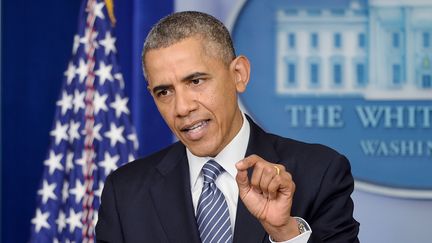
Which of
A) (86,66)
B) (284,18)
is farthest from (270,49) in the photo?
(86,66)

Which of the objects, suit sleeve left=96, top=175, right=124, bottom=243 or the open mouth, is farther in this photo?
suit sleeve left=96, top=175, right=124, bottom=243

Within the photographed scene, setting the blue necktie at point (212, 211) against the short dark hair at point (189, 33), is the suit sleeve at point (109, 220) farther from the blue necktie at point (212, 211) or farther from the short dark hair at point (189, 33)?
the short dark hair at point (189, 33)

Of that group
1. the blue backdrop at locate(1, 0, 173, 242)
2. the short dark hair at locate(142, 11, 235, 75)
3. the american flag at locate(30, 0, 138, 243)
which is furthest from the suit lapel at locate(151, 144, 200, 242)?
the blue backdrop at locate(1, 0, 173, 242)

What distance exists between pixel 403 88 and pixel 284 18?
612mm

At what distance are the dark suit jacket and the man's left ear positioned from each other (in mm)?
152

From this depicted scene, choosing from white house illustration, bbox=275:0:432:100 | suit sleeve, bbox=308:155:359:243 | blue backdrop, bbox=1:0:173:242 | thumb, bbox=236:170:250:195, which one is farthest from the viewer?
blue backdrop, bbox=1:0:173:242

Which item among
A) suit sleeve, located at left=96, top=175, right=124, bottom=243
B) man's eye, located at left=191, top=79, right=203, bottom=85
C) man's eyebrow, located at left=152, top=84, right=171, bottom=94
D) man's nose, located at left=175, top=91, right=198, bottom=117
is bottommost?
suit sleeve, located at left=96, top=175, right=124, bottom=243

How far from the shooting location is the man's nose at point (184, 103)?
6.72 ft

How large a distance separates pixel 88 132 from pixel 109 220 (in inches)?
61.8

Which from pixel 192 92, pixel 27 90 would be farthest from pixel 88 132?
pixel 192 92

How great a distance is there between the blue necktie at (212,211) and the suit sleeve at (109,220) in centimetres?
23

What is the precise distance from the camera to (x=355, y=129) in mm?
3652

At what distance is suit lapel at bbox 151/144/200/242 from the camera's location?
217 cm

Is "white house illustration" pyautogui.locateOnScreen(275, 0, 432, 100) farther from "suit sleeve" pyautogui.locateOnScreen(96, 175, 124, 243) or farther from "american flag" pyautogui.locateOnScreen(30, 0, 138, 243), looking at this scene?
"suit sleeve" pyautogui.locateOnScreen(96, 175, 124, 243)
